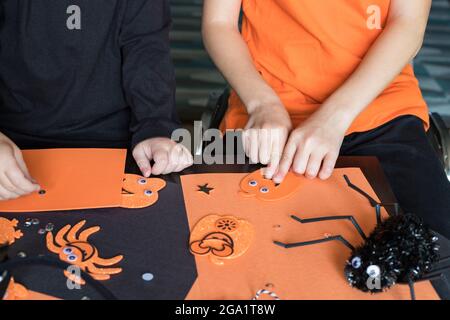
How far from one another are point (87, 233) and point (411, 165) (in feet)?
1.63

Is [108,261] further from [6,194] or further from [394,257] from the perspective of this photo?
[394,257]

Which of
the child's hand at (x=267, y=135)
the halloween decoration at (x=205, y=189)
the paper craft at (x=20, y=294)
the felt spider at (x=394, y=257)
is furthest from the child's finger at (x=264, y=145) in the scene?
the paper craft at (x=20, y=294)

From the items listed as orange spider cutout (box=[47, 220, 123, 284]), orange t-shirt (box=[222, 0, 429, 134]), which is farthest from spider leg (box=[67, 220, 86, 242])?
orange t-shirt (box=[222, 0, 429, 134])

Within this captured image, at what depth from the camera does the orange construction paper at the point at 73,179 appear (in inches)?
28.1

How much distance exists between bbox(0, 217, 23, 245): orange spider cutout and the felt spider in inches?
14.3

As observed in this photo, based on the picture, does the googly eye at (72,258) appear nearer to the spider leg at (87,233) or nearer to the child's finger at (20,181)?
the spider leg at (87,233)

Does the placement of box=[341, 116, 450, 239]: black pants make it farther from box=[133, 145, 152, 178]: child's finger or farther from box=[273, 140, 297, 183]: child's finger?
box=[133, 145, 152, 178]: child's finger

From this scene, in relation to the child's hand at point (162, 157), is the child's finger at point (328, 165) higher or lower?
higher

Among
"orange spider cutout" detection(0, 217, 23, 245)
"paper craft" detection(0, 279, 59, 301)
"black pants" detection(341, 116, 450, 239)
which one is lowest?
"black pants" detection(341, 116, 450, 239)

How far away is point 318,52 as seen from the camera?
102cm

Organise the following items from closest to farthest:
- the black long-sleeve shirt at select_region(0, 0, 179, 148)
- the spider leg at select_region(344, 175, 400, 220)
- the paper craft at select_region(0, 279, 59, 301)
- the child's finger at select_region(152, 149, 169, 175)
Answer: the paper craft at select_region(0, 279, 59, 301) → the spider leg at select_region(344, 175, 400, 220) → the child's finger at select_region(152, 149, 169, 175) → the black long-sleeve shirt at select_region(0, 0, 179, 148)

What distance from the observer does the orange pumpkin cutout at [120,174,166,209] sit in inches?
28.3
